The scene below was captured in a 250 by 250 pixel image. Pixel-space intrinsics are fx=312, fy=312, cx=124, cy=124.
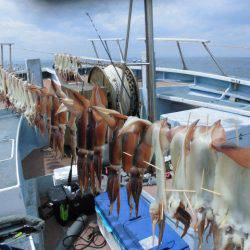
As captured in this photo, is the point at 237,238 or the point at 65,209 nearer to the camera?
the point at 237,238

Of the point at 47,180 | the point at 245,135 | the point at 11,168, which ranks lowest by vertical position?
the point at 47,180

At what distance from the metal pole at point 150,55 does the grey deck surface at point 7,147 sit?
2910mm

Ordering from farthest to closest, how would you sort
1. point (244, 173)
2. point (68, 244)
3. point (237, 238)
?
point (68, 244)
point (237, 238)
point (244, 173)

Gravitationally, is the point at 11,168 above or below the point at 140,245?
above

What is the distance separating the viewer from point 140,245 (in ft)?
16.9

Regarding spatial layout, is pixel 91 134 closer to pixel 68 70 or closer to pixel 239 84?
pixel 239 84

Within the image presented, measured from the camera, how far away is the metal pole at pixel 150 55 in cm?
453

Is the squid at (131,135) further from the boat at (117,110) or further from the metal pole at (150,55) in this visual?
the metal pole at (150,55)

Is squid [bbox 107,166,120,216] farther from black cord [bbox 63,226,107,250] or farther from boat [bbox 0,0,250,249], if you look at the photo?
black cord [bbox 63,226,107,250]

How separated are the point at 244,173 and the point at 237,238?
446 mm

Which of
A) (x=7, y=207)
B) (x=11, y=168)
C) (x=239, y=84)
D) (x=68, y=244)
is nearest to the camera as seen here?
(x=7, y=207)

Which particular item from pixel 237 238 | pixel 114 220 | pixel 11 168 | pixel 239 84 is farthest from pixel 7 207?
pixel 239 84

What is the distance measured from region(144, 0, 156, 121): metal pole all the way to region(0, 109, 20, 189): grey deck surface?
2910mm

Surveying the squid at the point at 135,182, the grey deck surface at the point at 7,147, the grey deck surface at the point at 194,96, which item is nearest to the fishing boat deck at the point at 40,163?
the grey deck surface at the point at 7,147
